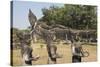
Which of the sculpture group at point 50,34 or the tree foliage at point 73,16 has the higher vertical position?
the tree foliage at point 73,16

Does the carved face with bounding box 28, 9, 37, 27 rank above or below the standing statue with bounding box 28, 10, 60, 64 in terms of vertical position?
above

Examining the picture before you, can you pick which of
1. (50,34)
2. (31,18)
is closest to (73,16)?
(50,34)

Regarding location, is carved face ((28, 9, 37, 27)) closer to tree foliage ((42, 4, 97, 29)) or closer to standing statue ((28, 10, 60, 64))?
standing statue ((28, 10, 60, 64))

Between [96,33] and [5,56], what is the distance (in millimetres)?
994

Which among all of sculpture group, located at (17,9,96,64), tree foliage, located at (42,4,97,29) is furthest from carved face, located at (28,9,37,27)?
tree foliage, located at (42,4,97,29)

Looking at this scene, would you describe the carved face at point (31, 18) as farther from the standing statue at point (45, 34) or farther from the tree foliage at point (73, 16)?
the tree foliage at point (73, 16)

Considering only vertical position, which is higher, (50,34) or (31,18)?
(31,18)

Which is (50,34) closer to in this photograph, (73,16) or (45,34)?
(45,34)

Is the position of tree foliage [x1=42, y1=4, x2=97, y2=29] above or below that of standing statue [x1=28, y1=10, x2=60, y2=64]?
above

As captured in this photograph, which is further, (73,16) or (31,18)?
(73,16)

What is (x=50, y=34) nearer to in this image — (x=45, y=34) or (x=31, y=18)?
(x=45, y=34)

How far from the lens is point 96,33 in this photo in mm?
2152

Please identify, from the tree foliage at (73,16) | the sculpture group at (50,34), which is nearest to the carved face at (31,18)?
the sculpture group at (50,34)

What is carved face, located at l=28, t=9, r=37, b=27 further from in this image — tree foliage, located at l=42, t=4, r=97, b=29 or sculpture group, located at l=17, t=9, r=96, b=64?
tree foliage, located at l=42, t=4, r=97, b=29
